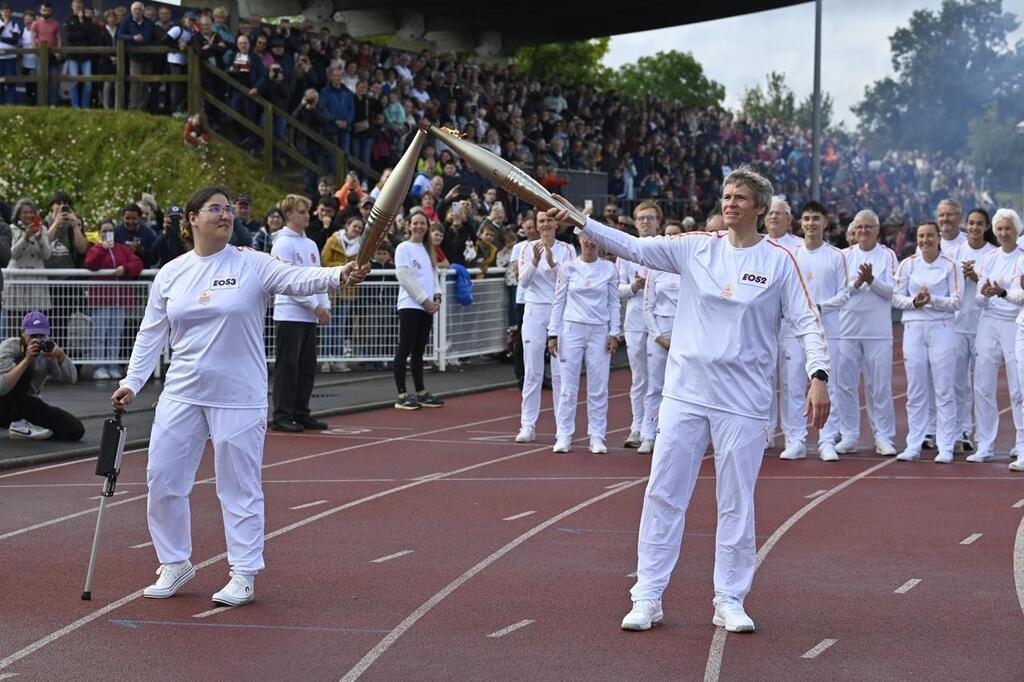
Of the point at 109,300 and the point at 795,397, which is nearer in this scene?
the point at 795,397

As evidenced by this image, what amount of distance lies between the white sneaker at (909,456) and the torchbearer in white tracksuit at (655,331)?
219cm

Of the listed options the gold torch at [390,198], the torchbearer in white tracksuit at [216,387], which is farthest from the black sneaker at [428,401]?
the gold torch at [390,198]

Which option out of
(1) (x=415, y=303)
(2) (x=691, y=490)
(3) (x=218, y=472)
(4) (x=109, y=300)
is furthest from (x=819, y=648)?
(4) (x=109, y=300)

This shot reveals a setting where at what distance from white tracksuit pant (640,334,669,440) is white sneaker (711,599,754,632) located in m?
6.49

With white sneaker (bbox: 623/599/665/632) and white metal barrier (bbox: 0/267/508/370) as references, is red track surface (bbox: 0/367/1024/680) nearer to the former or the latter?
white sneaker (bbox: 623/599/665/632)

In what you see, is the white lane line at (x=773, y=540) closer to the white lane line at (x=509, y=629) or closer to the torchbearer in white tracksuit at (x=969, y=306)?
the white lane line at (x=509, y=629)

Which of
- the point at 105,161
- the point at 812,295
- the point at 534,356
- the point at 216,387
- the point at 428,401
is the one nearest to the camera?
the point at 216,387

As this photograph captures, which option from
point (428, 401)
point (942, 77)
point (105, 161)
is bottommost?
point (428, 401)

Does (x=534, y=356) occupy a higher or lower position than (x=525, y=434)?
higher

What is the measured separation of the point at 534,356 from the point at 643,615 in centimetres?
735

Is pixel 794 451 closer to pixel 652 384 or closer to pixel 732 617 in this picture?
pixel 652 384

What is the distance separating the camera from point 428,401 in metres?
17.8

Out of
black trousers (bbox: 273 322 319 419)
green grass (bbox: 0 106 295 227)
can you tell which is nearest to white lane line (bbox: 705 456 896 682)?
black trousers (bbox: 273 322 319 419)

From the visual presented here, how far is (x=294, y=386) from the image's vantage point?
1540cm
